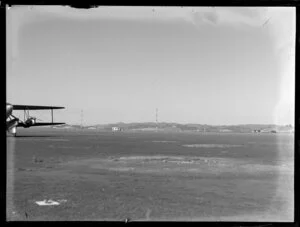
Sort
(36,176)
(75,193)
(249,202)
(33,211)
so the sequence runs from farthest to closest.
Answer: (36,176), (75,193), (249,202), (33,211)

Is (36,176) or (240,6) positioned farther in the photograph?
Result: (36,176)

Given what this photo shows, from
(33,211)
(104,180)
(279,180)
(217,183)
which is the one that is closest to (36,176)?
(104,180)
